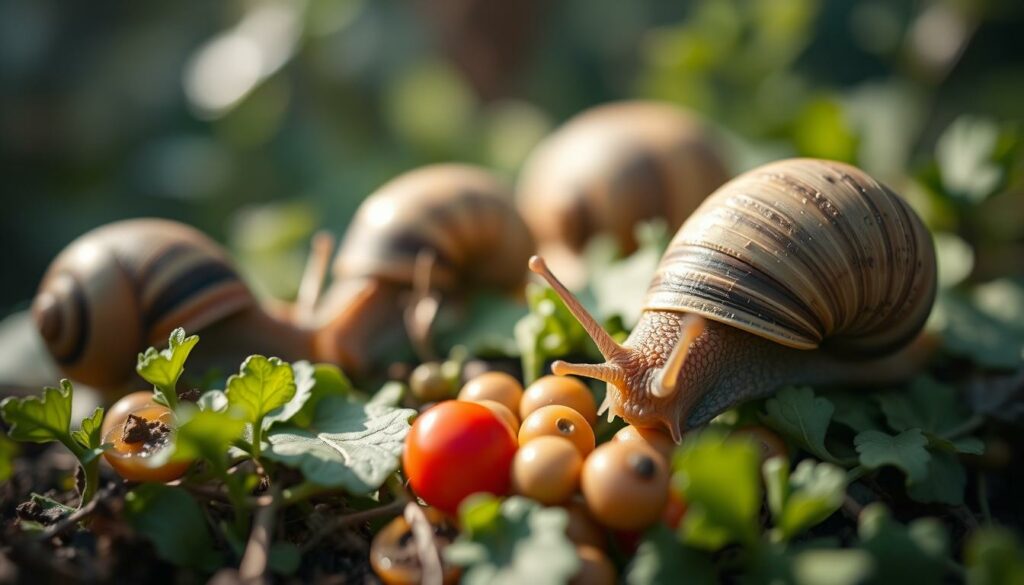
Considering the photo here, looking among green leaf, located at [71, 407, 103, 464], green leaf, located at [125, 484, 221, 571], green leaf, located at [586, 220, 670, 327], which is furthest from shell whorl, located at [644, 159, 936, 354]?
green leaf, located at [71, 407, 103, 464]

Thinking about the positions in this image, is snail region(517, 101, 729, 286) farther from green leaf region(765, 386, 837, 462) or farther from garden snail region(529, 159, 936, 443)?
green leaf region(765, 386, 837, 462)

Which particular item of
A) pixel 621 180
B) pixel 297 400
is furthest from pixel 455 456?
pixel 621 180

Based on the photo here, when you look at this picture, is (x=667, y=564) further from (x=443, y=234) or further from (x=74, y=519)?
(x=443, y=234)

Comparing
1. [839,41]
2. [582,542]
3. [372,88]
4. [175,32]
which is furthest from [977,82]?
[175,32]

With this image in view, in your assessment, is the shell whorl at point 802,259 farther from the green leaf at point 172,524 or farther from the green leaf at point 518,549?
the green leaf at point 172,524

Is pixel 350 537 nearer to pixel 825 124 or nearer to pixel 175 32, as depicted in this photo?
pixel 825 124
